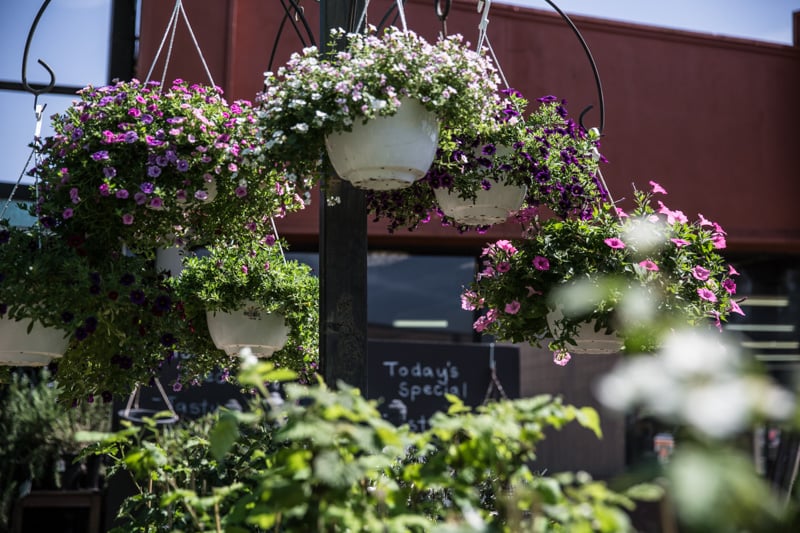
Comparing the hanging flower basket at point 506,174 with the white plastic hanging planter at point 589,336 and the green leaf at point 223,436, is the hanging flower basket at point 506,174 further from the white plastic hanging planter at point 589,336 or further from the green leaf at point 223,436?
the green leaf at point 223,436

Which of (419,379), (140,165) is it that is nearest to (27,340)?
(140,165)

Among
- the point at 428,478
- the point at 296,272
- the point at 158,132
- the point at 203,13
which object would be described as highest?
the point at 203,13

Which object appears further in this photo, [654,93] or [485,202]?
[654,93]

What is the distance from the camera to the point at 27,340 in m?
1.91

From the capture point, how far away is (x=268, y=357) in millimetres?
2662

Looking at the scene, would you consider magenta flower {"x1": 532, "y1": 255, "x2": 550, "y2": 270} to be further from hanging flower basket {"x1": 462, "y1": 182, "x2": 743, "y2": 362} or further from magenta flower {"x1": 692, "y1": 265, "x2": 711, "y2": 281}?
magenta flower {"x1": 692, "y1": 265, "x2": 711, "y2": 281}

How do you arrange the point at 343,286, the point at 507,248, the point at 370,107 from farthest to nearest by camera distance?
the point at 507,248 → the point at 343,286 → the point at 370,107

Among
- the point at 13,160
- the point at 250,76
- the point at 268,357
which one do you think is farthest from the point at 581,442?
the point at 13,160

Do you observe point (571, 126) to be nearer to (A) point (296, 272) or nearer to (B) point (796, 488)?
(A) point (296, 272)

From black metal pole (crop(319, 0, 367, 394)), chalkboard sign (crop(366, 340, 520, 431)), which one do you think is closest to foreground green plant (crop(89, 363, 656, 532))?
black metal pole (crop(319, 0, 367, 394))

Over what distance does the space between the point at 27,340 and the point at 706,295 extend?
157cm

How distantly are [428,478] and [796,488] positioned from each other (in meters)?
0.47

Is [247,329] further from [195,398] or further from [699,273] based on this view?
[195,398]

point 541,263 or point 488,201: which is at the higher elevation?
point 488,201
